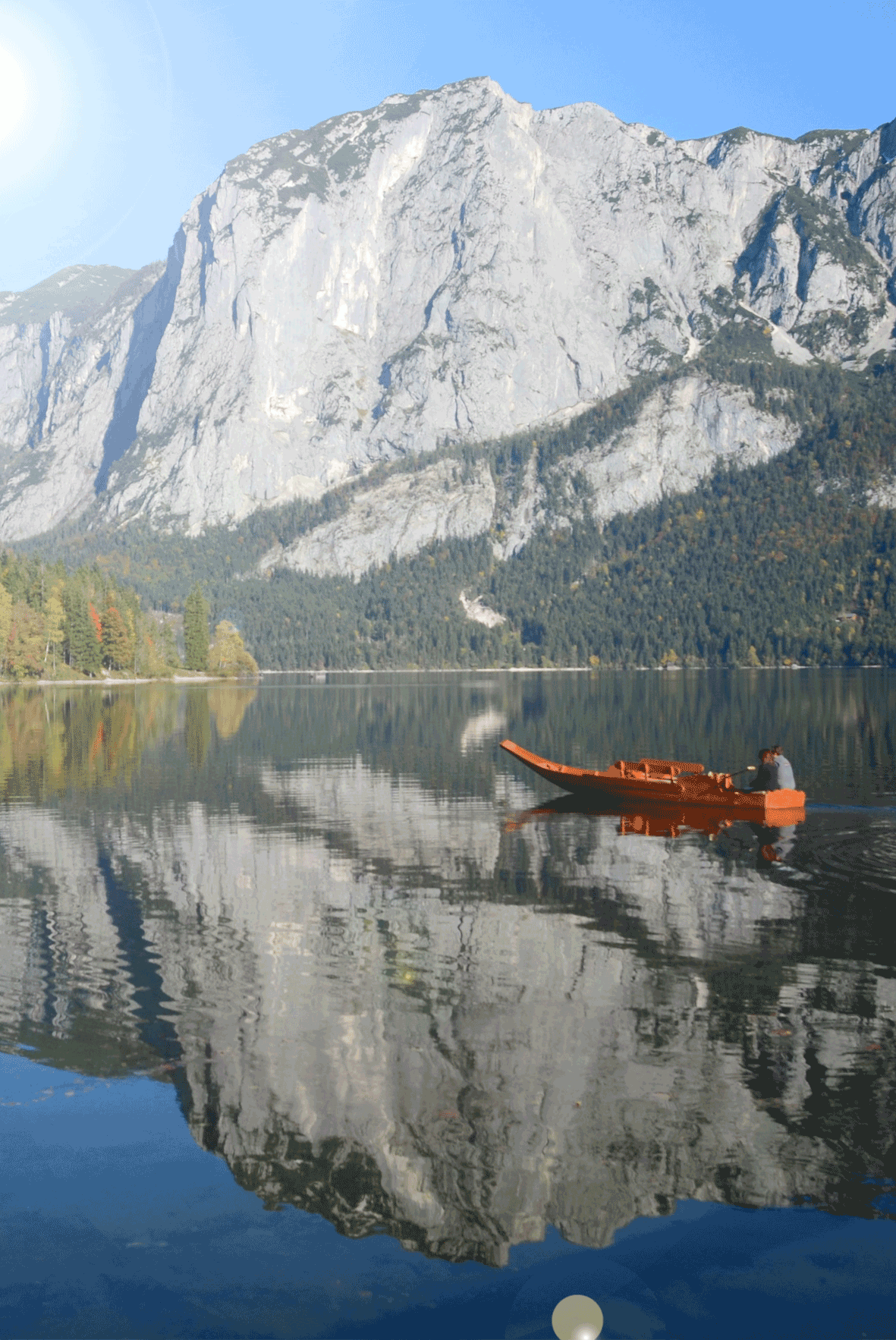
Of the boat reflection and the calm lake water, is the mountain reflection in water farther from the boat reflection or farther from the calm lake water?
the boat reflection

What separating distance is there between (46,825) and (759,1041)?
3215 centimetres

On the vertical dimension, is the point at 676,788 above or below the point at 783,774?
below

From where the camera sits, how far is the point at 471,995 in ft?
69.7

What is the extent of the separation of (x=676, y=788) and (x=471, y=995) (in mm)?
28094

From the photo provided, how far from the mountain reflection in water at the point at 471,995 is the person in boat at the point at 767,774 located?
2108 millimetres

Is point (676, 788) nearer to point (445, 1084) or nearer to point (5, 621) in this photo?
point (445, 1084)

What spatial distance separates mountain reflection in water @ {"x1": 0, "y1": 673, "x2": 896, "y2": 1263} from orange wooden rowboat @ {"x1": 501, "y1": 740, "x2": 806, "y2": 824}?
1331mm

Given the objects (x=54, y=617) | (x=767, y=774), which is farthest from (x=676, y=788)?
(x=54, y=617)

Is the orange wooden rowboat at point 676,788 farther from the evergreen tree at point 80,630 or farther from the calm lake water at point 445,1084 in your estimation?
the evergreen tree at point 80,630

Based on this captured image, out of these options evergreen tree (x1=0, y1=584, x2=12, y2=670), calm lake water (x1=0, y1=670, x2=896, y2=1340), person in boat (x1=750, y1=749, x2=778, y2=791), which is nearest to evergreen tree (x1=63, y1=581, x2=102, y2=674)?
evergreen tree (x1=0, y1=584, x2=12, y2=670)

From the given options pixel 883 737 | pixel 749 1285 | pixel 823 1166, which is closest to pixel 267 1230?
pixel 749 1285

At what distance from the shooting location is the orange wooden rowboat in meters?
44.3

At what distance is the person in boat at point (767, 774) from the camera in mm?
44875

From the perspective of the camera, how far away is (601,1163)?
561 inches
